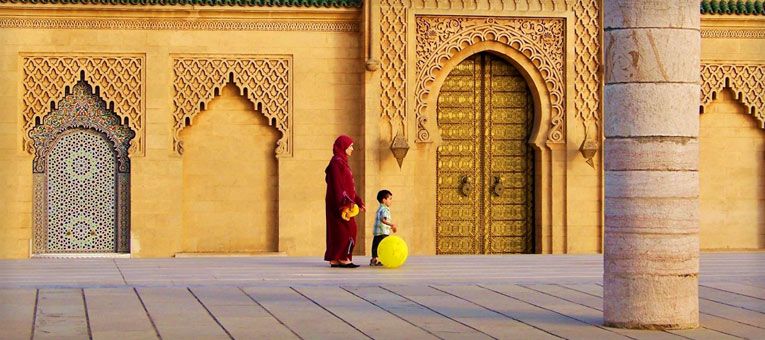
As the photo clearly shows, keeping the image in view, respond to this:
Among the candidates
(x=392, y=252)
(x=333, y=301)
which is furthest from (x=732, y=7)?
(x=333, y=301)

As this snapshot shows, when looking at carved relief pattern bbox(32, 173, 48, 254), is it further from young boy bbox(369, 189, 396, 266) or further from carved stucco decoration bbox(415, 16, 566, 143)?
young boy bbox(369, 189, 396, 266)

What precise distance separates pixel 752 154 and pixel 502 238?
3305 mm

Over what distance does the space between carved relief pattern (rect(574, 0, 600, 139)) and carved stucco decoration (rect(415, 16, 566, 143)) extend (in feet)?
0.62

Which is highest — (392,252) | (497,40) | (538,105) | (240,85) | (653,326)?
(497,40)

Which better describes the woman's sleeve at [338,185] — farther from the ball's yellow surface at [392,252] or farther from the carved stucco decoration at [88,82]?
the carved stucco decoration at [88,82]

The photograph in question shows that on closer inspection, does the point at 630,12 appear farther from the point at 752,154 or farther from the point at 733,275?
the point at 752,154

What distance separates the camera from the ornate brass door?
16.8m

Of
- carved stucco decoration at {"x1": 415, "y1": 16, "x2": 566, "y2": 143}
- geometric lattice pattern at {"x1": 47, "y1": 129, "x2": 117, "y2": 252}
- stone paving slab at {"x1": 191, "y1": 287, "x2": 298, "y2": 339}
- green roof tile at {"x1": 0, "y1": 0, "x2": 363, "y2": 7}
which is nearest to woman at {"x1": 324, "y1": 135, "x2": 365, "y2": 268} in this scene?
stone paving slab at {"x1": 191, "y1": 287, "x2": 298, "y2": 339}

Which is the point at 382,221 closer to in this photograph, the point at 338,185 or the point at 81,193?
the point at 338,185

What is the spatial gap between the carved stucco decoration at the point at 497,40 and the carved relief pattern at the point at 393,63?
7.7 inches

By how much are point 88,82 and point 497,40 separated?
4.69 m

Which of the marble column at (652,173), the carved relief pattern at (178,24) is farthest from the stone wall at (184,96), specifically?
the marble column at (652,173)

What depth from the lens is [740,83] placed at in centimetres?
1725

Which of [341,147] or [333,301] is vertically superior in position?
[341,147]
